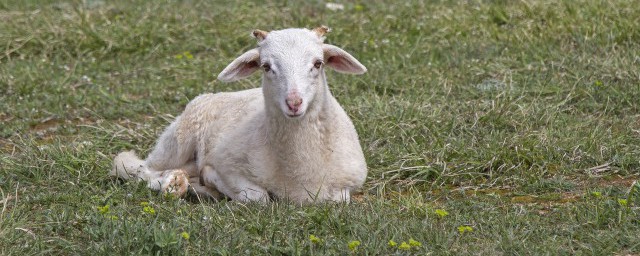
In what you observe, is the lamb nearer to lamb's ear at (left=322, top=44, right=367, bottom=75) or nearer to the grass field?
lamb's ear at (left=322, top=44, right=367, bottom=75)

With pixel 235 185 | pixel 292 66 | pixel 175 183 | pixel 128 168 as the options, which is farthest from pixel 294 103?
pixel 128 168

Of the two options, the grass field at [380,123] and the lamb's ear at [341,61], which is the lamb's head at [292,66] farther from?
the grass field at [380,123]

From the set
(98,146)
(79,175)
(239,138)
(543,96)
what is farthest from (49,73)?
(543,96)

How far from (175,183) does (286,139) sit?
775mm

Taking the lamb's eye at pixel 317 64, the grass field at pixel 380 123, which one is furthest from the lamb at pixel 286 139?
the grass field at pixel 380 123

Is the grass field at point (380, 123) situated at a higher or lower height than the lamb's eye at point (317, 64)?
lower

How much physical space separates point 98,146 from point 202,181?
117cm

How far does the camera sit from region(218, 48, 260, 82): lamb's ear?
6.34 metres

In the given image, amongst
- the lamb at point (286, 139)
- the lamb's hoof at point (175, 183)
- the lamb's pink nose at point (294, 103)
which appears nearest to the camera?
the lamb's pink nose at point (294, 103)

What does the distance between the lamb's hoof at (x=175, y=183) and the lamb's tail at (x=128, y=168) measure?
1.03 feet

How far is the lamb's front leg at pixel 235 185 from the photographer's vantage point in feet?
20.5

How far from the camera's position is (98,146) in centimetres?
769

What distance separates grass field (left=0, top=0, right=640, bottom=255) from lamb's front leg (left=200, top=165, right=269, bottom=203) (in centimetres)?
19

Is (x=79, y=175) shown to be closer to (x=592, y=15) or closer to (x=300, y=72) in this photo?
(x=300, y=72)
